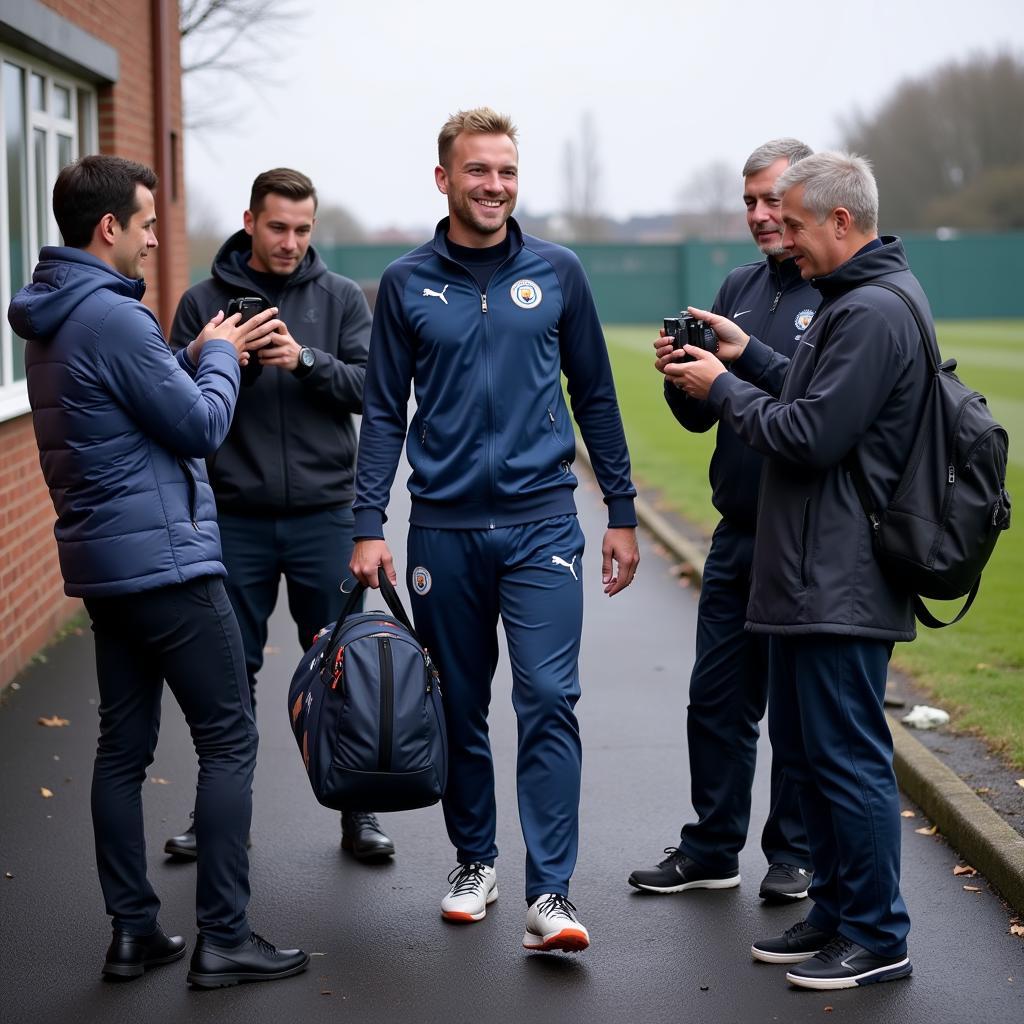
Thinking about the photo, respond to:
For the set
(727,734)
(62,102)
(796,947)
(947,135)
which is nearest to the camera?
(796,947)

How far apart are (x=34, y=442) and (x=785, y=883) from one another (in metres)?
5.62

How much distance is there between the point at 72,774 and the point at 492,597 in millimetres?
2612

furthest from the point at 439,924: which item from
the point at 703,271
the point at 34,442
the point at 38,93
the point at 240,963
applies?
the point at 703,271

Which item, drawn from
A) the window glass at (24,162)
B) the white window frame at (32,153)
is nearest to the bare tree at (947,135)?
the white window frame at (32,153)

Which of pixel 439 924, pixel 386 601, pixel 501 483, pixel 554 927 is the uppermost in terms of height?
pixel 501 483

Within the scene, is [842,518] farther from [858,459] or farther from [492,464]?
[492,464]

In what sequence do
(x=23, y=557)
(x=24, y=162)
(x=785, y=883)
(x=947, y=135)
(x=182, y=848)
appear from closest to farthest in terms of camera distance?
(x=785, y=883), (x=182, y=848), (x=23, y=557), (x=24, y=162), (x=947, y=135)

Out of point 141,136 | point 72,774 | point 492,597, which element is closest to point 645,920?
point 492,597

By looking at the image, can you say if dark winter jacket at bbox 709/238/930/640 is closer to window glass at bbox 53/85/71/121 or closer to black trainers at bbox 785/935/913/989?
black trainers at bbox 785/935/913/989

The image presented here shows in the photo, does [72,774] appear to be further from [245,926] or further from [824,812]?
[824,812]

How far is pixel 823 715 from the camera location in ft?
14.2

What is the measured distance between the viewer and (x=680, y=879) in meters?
5.18

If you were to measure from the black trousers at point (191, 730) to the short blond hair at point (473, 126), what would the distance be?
4.71ft

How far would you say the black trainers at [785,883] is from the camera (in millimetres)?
4996
